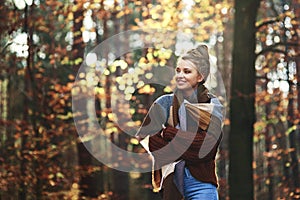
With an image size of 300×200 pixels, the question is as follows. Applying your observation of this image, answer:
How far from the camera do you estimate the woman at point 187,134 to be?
4.22 metres

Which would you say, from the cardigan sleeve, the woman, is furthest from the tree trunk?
the cardigan sleeve

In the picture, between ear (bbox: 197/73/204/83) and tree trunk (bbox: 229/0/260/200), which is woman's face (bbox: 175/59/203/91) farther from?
tree trunk (bbox: 229/0/260/200)

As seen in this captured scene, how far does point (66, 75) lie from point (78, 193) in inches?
173

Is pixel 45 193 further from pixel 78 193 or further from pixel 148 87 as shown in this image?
pixel 148 87

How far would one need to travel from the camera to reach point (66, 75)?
16688 millimetres

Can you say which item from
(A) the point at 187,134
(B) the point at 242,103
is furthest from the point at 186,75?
(B) the point at 242,103

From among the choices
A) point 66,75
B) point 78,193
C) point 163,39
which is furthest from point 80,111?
point 78,193

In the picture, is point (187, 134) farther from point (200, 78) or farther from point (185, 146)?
point (200, 78)

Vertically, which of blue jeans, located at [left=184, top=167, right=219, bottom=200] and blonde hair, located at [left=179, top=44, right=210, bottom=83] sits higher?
blonde hair, located at [left=179, top=44, right=210, bottom=83]

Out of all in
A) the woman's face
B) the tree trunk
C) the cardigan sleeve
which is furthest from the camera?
the tree trunk

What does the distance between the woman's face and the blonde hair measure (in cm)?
3

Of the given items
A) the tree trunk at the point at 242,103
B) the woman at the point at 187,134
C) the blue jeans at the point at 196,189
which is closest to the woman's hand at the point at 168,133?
the woman at the point at 187,134

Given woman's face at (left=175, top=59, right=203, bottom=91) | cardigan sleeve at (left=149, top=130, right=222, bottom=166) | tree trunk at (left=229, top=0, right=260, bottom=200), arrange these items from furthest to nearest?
1. tree trunk at (left=229, top=0, right=260, bottom=200)
2. woman's face at (left=175, top=59, right=203, bottom=91)
3. cardigan sleeve at (left=149, top=130, right=222, bottom=166)

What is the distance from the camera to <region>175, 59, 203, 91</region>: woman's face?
14.4 ft
